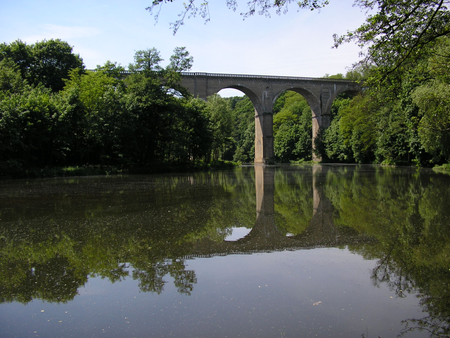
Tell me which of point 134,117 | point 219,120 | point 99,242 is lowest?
point 99,242

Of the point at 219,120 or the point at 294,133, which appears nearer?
the point at 219,120

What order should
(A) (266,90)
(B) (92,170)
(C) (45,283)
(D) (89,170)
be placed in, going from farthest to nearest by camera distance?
1. (A) (266,90)
2. (B) (92,170)
3. (D) (89,170)
4. (C) (45,283)

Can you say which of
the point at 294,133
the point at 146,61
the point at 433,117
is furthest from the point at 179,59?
the point at 294,133

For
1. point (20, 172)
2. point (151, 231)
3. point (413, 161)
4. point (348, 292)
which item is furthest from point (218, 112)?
point (348, 292)

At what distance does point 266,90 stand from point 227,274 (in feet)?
148

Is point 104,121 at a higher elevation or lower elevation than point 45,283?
higher

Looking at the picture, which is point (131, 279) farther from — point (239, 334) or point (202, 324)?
point (239, 334)

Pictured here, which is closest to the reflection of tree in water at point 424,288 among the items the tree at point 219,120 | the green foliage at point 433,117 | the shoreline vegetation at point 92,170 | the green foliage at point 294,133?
the green foliage at point 433,117

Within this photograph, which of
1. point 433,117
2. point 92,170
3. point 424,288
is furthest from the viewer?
point 92,170

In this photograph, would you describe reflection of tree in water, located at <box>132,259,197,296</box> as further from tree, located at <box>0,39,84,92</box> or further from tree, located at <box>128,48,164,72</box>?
tree, located at <box>0,39,84,92</box>

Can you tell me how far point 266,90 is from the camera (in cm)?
4703

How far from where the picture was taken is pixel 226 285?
3.27m

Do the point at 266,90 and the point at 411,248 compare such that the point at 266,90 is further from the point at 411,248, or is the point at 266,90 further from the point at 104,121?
the point at 411,248

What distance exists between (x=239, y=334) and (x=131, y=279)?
55.3 inches
